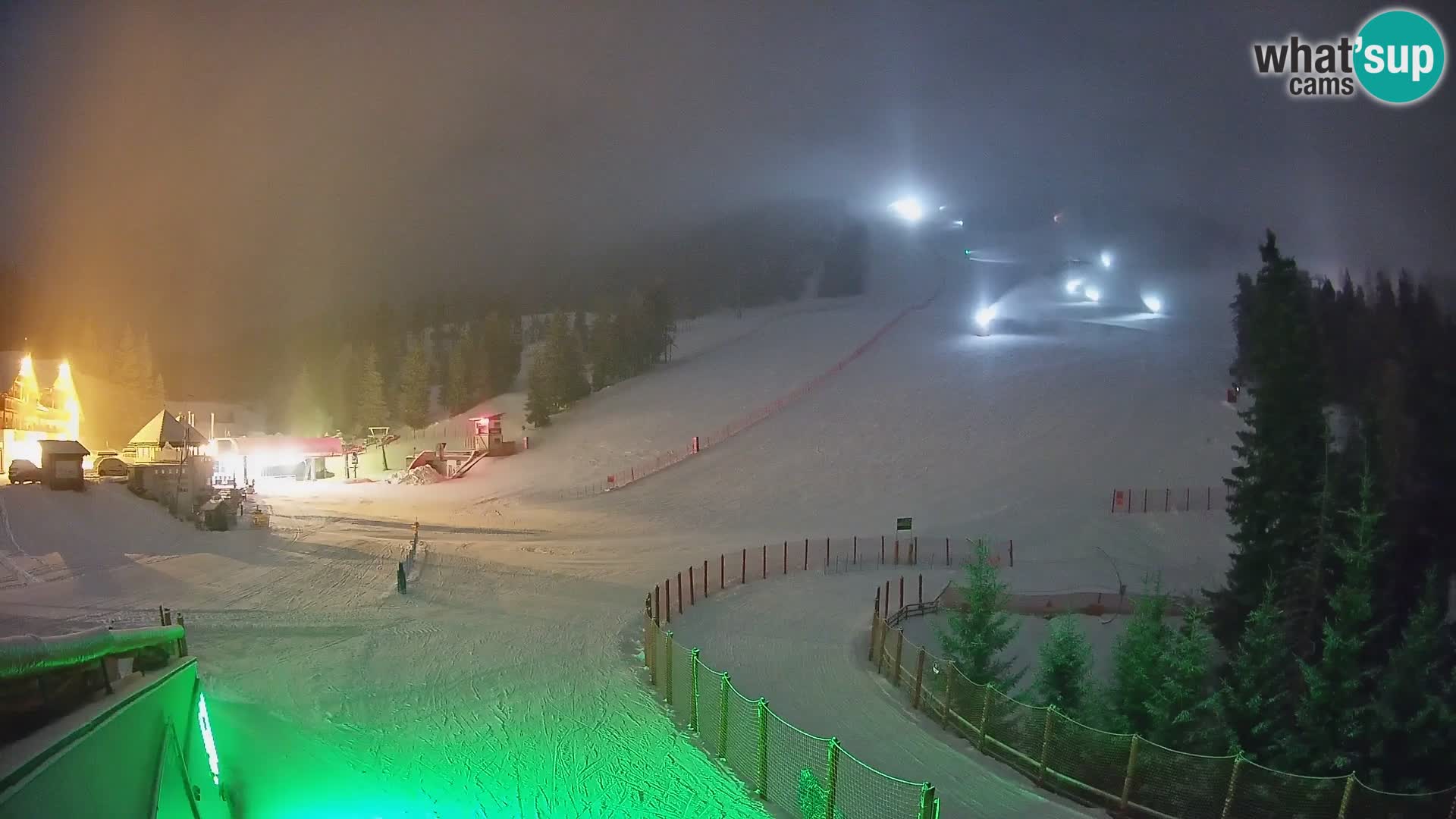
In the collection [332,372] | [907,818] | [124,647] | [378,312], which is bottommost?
[907,818]

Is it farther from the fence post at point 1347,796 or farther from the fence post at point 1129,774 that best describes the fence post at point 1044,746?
the fence post at point 1347,796

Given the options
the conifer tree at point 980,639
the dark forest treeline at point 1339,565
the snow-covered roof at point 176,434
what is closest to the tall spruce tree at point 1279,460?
the dark forest treeline at point 1339,565

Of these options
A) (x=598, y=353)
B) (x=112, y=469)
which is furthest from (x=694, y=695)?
(x=598, y=353)

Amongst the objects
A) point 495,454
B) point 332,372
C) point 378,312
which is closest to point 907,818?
point 495,454

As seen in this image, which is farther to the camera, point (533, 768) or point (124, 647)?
point (533, 768)

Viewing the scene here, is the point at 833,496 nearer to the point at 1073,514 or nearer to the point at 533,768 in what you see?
the point at 1073,514

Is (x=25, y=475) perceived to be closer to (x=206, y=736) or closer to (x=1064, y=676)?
(x=206, y=736)

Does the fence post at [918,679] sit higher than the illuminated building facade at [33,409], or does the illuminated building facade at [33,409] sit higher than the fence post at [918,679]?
the illuminated building facade at [33,409]
